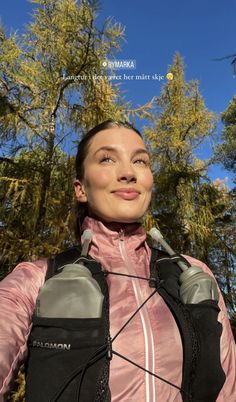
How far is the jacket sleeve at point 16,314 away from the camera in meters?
0.93

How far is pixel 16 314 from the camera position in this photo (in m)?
1.01

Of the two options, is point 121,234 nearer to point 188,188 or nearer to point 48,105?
point 48,105

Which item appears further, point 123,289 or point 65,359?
point 123,289

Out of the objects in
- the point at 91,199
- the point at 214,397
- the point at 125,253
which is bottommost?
the point at 214,397

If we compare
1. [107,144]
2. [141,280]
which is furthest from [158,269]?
[107,144]

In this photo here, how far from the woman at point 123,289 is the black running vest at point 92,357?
1.5 inches

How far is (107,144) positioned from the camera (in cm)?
149

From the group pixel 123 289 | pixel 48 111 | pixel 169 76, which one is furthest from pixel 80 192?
pixel 169 76

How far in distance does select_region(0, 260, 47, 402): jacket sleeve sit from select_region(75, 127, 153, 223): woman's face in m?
0.37

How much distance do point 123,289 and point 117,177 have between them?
43 cm

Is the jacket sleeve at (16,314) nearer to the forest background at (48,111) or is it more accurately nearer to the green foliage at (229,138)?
the forest background at (48,111)

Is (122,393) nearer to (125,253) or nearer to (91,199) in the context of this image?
(125,253)

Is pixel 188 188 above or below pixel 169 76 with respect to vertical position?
below

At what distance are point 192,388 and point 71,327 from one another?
1.29 feet
